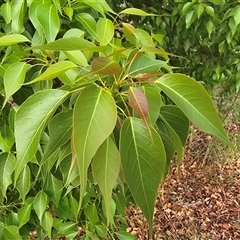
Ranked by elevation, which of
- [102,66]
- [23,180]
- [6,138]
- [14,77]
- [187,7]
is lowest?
[23,180]

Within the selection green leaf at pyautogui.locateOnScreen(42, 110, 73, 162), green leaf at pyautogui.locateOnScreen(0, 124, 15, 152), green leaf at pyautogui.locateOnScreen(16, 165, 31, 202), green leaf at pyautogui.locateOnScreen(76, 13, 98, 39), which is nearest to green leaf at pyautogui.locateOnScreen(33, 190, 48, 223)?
green leaf at pyautogui.locateOnScreen(16, 165, 31, 202)

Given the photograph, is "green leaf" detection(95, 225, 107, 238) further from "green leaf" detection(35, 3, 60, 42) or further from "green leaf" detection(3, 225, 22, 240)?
"green leaf" detection(35, 3, 60, 42)

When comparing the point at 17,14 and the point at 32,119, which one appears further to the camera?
the point at 17,14

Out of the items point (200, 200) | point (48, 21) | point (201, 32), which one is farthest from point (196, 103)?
point (200, 200)

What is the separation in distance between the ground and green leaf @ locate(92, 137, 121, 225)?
2.24 metres

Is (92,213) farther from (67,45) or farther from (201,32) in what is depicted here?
(201,32)

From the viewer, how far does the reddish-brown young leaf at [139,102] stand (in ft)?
1.89

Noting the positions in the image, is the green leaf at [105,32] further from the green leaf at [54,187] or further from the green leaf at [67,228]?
the green leaf at [67,228]

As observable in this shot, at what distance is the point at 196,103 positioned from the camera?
59cm

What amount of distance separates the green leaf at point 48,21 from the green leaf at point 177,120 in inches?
15.6

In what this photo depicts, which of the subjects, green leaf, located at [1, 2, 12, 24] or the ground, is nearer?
green leaf, located at [1, 2, 12, 24]

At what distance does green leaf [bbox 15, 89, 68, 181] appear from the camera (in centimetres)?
61

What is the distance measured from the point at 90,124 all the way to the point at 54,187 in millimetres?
830

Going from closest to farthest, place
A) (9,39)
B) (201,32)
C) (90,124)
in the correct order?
(90,124), (9,39), (201,32)
